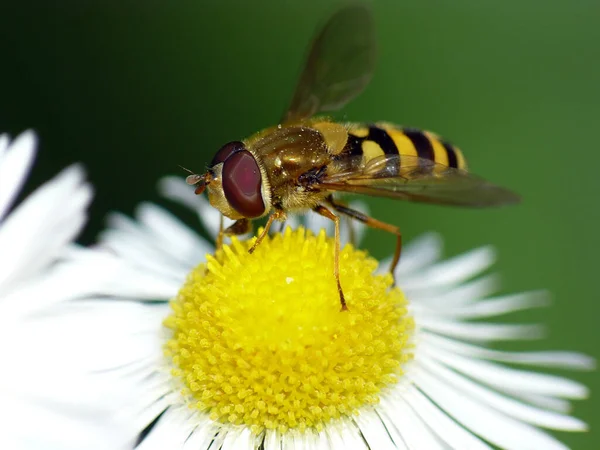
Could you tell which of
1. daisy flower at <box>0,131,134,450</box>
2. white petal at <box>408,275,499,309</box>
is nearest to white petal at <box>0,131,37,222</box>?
daisy flower at <box>0,131,134,450</box>

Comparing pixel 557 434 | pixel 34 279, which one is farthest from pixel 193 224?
pixel 34 279

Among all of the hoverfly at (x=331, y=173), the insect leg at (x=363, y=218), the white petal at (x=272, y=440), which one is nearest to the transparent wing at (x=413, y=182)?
the hoverfly at (x=331, y=173)

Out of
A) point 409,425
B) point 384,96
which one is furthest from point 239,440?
point 384,96

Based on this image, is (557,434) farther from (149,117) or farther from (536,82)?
(149,117)

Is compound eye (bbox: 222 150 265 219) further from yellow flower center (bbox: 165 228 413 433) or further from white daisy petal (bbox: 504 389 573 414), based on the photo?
white daisy petal (bbox: 504 389 573 414)

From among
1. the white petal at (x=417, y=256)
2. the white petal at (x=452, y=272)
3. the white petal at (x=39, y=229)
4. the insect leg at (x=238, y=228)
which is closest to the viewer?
the white petal at (x=39, y=229)

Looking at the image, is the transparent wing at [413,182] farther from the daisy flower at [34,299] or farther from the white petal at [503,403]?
the daisy flower at [34,299]
